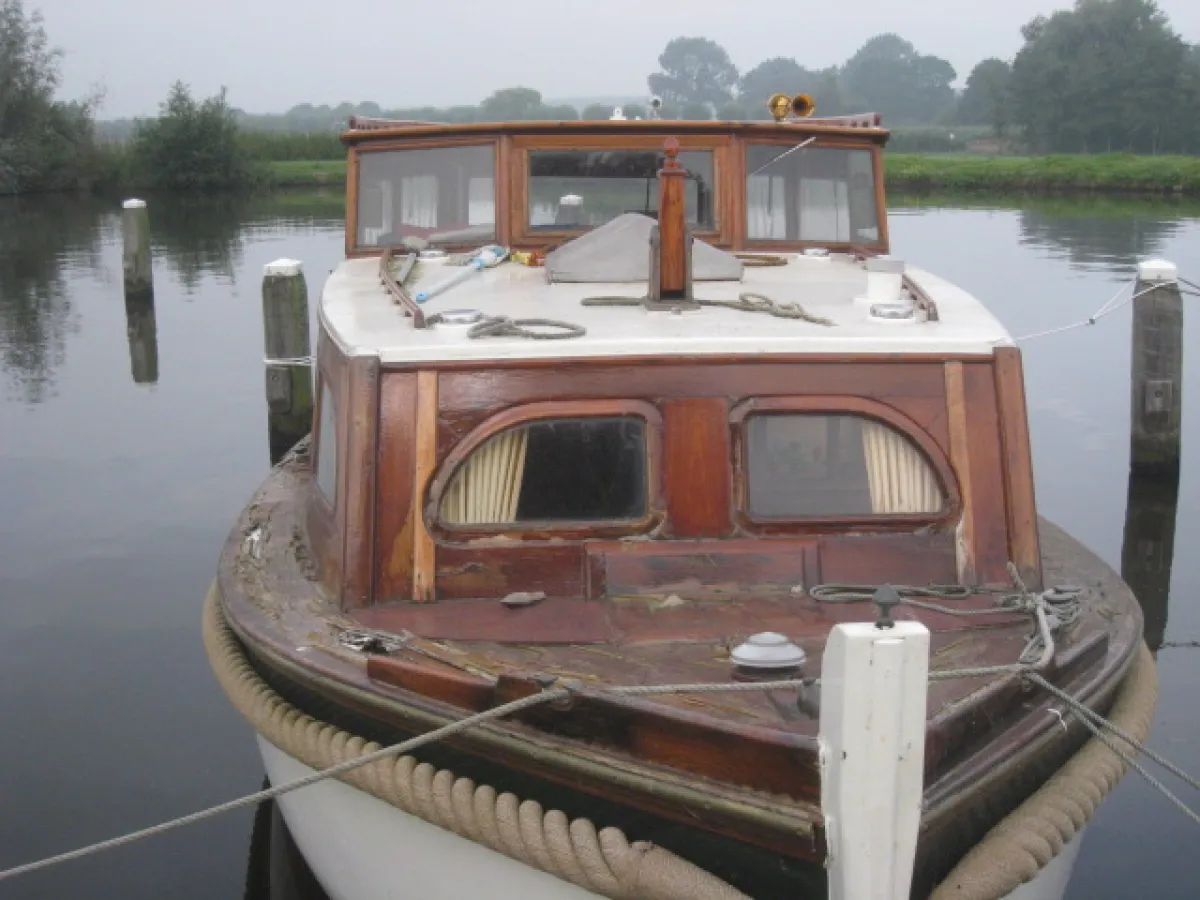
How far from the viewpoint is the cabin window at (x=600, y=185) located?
293 inches

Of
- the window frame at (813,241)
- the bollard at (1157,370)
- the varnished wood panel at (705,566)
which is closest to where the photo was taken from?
the varnished wood panel at (705,566)

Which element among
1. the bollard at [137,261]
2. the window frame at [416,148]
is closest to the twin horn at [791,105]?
the window frame at [416,148]

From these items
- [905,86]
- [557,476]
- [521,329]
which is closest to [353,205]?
[521,329]

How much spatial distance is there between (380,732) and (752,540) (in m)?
1.44

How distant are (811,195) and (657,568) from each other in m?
3.58

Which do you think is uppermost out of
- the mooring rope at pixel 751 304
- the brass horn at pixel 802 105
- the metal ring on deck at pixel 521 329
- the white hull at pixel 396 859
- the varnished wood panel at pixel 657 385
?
the brass horn at pixel 802 105

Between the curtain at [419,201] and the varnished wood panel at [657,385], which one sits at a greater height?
the curtain at [419,201]

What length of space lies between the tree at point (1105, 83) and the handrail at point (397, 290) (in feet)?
244

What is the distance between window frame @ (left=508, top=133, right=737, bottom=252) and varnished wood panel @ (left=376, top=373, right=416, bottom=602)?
2693 millimetres

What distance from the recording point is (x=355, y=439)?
16.0 feet

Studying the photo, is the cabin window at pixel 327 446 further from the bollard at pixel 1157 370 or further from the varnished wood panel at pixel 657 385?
the bollard at pixel 1157 370

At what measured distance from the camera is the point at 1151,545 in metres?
10.8

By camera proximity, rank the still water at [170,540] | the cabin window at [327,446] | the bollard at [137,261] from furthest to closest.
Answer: the bollard at [137,261], the still water at [170,540], the cabin window at [327,446]

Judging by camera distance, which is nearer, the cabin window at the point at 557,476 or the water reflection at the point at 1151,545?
the cabin window at the point at 557,476
